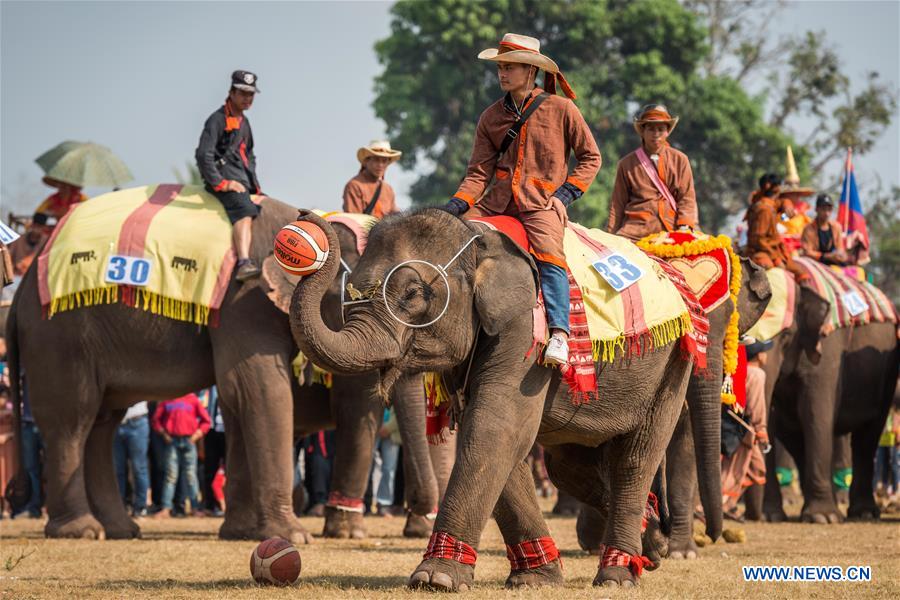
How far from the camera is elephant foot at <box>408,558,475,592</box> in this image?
725cm

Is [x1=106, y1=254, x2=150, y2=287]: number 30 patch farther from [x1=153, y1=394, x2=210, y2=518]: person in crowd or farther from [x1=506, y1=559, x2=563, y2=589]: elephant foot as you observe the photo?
[x1=506, y1=559, x2=563, y2=589]: elephant foot

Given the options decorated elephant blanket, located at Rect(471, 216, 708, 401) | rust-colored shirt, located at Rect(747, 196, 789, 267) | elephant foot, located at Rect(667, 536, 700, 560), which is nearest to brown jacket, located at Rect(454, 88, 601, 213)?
decorated elephant blanket, located at Rect(471, 216, 708, 401)

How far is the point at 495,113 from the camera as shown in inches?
339

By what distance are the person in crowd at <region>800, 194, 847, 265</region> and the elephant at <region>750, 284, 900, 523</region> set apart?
1.29 m

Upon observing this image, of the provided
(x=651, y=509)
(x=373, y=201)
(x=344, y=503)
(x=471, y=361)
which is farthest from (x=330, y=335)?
(x=373, y=201)

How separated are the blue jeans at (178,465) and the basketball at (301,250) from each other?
9.16 meters

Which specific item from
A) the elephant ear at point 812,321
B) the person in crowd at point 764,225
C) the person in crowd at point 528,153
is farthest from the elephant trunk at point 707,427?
the elephant ear at point 812,321

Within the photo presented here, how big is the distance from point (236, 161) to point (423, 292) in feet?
17.1

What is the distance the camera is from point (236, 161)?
1244 cm

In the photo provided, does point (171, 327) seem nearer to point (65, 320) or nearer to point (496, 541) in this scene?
point (65, 320)

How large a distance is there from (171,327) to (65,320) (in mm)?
934

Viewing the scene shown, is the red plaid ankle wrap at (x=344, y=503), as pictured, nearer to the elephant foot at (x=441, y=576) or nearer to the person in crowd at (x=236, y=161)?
the person in crowd at (x=236, y=161)

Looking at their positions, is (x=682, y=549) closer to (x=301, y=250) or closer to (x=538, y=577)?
(x=538, y=577)

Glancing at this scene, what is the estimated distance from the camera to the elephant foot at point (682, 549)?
10.3m
